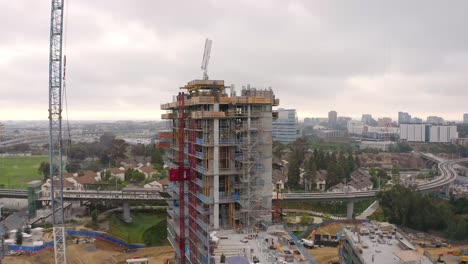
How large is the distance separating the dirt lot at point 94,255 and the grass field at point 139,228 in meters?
5.23

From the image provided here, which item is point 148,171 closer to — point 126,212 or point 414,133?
point 126,212

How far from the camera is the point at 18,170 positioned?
337 feet

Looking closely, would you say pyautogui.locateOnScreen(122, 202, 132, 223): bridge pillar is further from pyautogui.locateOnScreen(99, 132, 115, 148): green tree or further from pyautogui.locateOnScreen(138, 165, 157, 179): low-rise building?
pyautogui.locateOnScreen(99, 132, 115, 148): green tree

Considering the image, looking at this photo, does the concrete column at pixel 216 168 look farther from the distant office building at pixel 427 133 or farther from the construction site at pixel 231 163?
the distant office building at pixel 427 133

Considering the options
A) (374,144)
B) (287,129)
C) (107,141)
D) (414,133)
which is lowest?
(374,144)

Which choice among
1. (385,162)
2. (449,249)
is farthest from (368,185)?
(385,162)

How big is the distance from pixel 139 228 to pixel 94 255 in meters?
13.5

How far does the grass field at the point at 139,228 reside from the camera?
50.2 m

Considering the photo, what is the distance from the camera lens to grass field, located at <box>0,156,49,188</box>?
281ft

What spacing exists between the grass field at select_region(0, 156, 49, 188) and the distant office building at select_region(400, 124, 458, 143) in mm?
143111

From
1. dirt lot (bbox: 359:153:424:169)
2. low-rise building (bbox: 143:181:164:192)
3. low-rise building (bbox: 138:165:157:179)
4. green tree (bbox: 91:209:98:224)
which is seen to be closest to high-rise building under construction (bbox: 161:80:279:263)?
green tree (bbox: 91:209:98:224)

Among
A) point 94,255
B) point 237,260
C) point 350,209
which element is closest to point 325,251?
point 350,209

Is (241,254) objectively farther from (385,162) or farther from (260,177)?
(385,162)

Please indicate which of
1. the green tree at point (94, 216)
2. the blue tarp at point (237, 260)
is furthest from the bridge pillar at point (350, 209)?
the blue tarp at point (237, 260)
